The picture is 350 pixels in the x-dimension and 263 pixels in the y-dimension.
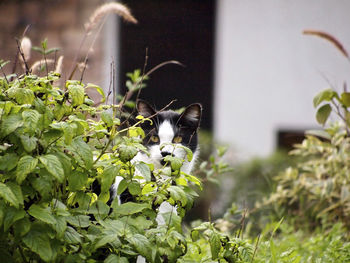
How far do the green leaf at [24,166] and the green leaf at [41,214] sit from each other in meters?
0.10

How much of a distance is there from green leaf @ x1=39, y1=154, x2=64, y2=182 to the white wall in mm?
4829

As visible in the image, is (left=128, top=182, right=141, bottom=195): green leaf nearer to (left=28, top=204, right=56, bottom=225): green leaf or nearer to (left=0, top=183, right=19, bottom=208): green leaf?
(left=28, top=204, right=56, bottom=225): green leaf

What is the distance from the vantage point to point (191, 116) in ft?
9.32

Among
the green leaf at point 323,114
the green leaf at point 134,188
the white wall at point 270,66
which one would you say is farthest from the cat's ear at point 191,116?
the white wall at point 270,66

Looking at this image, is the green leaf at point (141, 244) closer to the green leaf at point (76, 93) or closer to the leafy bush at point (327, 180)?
the green leaf at point (76, 93)

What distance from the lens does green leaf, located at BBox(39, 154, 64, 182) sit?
5.40ft

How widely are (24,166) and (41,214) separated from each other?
0.15 m

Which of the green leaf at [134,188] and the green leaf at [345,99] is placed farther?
the green leaf at [345,99]

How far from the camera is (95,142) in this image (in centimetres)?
206

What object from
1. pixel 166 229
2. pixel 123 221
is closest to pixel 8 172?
pixel 123 221

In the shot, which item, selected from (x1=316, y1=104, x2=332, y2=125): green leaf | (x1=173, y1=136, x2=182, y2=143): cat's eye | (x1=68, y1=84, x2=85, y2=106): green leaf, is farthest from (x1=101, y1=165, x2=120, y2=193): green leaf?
(x1=316, y1=104, x2=332, y2=125): green leaf

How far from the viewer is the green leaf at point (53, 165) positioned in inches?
64.8

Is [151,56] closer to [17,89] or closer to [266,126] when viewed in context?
[266,126]

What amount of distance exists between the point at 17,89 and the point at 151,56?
4906 millimetres
